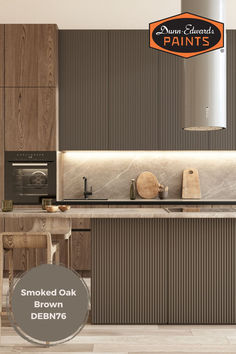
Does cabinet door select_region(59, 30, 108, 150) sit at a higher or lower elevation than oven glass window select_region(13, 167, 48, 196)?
higher

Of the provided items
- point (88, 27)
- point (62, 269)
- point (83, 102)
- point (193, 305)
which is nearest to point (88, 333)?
point (193, 305)

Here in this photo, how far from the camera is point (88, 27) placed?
5.57m

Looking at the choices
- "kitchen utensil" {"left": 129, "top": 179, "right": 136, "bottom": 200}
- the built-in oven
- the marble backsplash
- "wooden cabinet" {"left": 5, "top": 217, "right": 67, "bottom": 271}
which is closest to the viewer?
"wooden cabinet" {"left": 5, "top": 217, "right": 67, "bottom": 271}

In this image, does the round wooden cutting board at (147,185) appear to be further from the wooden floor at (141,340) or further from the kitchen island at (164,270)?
the wooden floor at (141,340)

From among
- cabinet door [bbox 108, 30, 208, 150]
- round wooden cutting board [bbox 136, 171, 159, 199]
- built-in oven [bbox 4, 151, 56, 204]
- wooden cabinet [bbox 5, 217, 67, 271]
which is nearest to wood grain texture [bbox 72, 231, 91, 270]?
wooden cabinet [bbox 5, 217, 67, 271]

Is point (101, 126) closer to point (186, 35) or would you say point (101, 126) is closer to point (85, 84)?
point (85, 84)

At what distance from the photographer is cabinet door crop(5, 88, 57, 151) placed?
16.8 feet

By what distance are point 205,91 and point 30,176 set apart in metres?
2.30

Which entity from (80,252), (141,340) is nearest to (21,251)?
(80,252)

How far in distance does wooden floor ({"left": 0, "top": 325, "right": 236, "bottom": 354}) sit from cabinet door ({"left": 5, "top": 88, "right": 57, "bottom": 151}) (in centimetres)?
237

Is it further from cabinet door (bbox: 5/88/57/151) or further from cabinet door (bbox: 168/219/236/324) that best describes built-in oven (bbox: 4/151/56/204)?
cabinet door (bbox: 168/219/236/324)

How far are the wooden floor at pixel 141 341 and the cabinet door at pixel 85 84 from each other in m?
2.55

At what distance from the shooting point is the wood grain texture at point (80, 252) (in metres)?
5.06

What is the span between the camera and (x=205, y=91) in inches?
156
